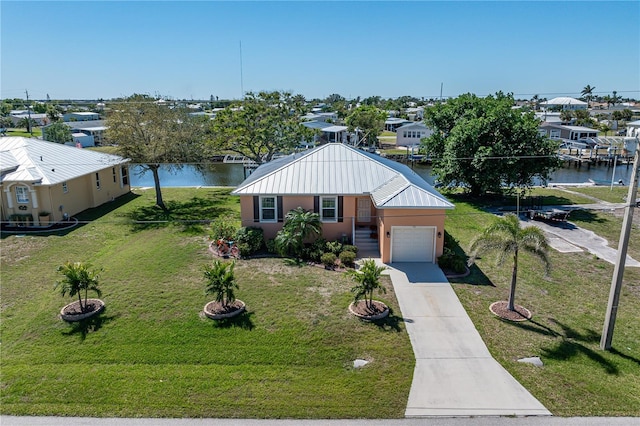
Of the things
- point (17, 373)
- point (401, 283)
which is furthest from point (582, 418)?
point (17, 373)

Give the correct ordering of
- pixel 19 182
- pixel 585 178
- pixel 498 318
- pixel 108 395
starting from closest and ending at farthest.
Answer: pixel 108 395, pixel 498 318, pixel 19 182, pixel 585 178

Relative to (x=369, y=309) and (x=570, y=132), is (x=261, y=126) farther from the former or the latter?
(x=570, y=132)

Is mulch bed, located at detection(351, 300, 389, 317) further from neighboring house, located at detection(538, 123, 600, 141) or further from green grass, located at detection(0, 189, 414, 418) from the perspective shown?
neighboring house, located at detection(538, 123, 600, 141)

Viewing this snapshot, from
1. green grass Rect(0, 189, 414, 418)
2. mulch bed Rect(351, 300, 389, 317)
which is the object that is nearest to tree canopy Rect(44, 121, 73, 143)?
green grass Rect(0, 189, 414, 418)

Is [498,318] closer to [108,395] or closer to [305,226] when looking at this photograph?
[305,226]

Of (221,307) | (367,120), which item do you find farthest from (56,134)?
(221,307)

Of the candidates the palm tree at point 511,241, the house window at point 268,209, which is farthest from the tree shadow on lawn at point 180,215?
the palm tree at point 511,241
